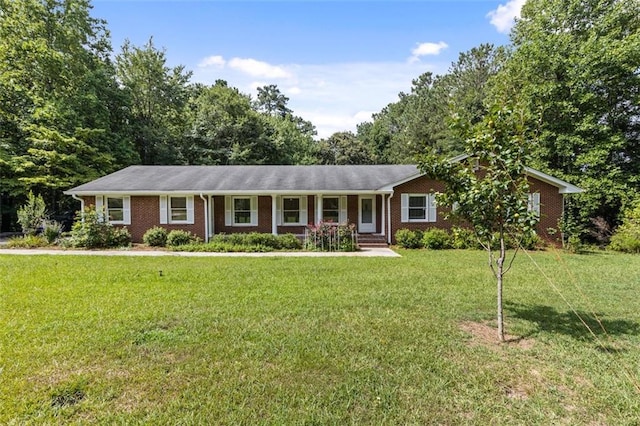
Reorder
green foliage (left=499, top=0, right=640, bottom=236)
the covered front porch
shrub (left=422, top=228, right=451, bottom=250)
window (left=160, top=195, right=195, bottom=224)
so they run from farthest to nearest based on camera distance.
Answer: green foliage (left=499, top=0, right=640, bottom=236) → the covered front porch → window (left=160, top=195, right=195, bottom=224) → shrub (left=422, top=228, right=451, bottom=250)

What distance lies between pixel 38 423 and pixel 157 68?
30.8 metres

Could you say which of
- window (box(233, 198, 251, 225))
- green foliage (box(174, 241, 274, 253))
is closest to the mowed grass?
green foliage (box(174, 241, 274, 253))

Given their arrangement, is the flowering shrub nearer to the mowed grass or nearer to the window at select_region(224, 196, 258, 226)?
the window at select_region(224, 196, 258, 226)

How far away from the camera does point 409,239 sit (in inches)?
558

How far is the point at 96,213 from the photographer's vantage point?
14102 millimetres

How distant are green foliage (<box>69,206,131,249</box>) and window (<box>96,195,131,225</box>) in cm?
77

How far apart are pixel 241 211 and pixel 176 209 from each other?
2928 mm

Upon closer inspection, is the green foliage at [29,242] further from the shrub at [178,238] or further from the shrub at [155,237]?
the shrub at [178,238]

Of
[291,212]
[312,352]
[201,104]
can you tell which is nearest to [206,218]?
[291,212]

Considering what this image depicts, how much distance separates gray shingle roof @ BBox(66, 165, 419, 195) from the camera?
15109 mm

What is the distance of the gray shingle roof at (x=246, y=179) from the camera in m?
15.1

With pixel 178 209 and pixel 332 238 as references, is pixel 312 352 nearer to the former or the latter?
pixel 332 238

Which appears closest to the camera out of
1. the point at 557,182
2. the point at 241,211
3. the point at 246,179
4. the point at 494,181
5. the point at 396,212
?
the point at 494,181

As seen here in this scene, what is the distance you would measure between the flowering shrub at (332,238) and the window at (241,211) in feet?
12.8
